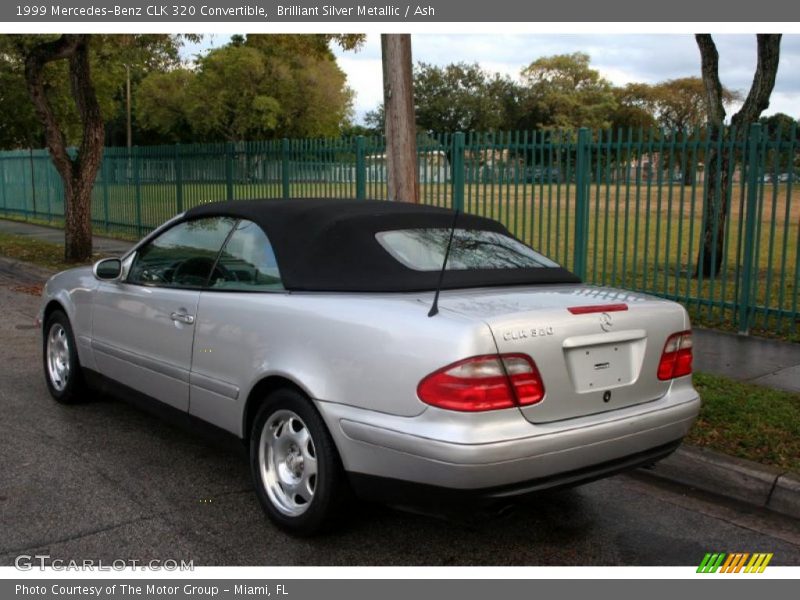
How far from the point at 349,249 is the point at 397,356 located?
86cm

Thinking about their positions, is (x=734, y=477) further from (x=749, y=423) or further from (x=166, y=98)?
(x=166, y=98)

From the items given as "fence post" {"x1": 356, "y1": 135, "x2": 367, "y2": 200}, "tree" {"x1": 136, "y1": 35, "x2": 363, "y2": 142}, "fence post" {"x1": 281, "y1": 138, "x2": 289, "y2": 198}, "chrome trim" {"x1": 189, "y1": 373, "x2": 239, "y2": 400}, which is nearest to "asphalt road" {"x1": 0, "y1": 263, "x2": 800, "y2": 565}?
"chrome trim" {"x1": 189, "y1": 373, "x2": 239, "y2": 400}

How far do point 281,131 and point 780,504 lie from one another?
59.4 m

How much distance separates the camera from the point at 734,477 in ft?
14.6

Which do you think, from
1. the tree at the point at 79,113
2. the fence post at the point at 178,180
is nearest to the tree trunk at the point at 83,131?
the tree at the point at 79,113

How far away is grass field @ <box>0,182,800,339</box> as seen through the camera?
855 centimetres

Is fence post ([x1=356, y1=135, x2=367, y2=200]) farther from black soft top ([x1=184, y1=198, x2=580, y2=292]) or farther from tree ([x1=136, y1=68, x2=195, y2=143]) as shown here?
tree ([x1=136, y1=68, x2=195, y2=143])

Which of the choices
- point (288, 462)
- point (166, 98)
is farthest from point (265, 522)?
point (166, 98)

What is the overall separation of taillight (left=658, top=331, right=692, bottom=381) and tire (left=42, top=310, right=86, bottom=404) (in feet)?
13.0

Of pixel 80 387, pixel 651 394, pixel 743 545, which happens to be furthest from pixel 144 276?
pixel 743 545

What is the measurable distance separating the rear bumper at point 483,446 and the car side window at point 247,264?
903 mm

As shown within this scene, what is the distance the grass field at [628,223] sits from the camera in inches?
337

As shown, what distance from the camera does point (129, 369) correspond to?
198 inches

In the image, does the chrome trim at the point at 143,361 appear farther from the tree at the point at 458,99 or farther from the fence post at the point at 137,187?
the tree at the point at 458,99
